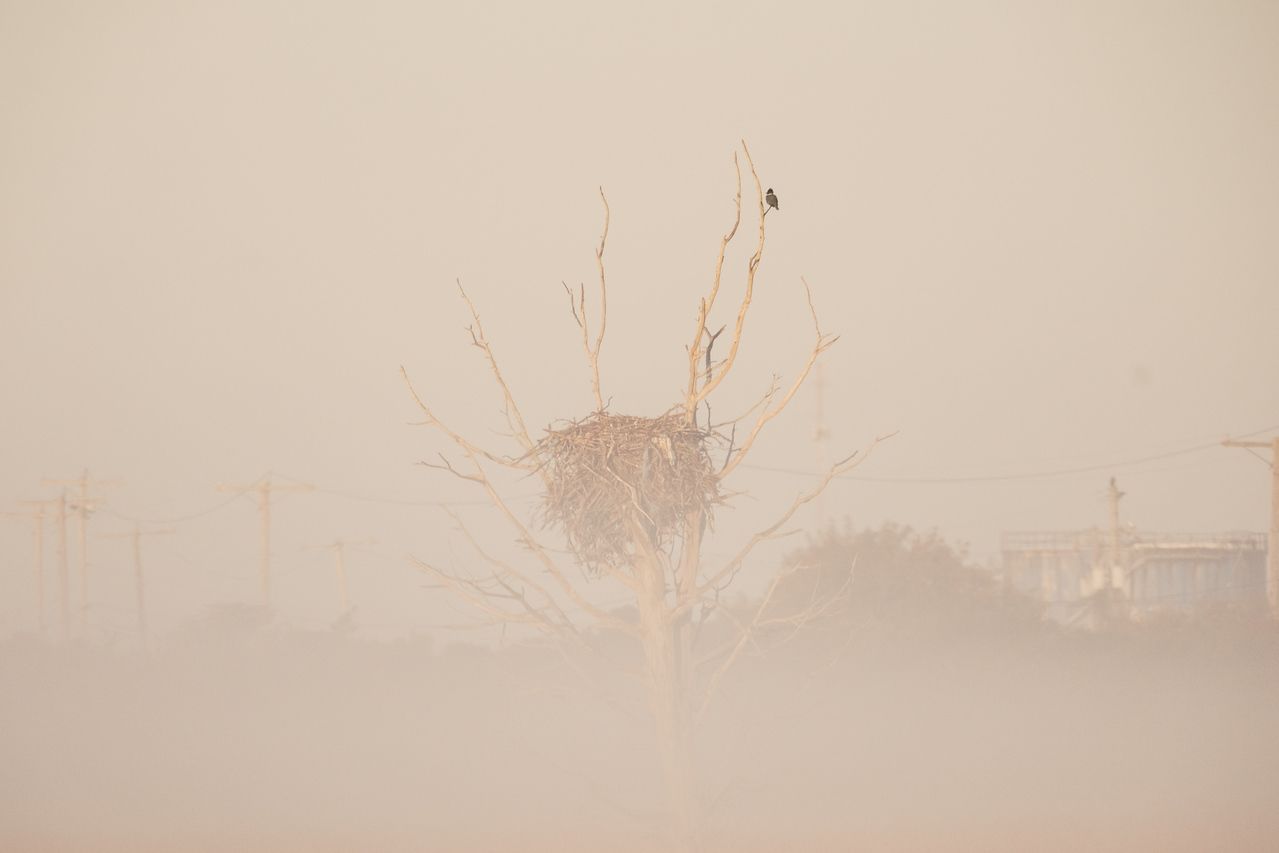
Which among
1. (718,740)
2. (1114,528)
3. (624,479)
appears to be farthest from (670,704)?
(1114,528)

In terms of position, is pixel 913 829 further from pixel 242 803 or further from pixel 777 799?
pixel 242 803

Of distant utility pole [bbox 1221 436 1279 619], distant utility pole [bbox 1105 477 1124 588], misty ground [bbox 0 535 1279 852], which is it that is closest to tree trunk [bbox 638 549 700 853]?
misty ground [bbox 0 535 1279 852]

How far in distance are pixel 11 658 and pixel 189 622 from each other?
226 inches

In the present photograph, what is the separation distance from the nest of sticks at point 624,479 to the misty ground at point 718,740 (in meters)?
8.50

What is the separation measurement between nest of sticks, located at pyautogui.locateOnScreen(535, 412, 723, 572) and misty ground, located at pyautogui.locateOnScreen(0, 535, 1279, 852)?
8.50 m

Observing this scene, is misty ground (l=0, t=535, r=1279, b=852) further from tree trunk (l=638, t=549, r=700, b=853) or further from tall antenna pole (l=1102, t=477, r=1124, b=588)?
tall antenna pole (l=1102, t=477, r=1124, b=588)

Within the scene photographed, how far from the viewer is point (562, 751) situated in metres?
36.1

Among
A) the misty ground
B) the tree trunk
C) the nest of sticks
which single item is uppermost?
the nest of sticks

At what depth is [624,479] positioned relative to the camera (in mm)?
10805

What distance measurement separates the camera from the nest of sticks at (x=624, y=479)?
10.8 metres

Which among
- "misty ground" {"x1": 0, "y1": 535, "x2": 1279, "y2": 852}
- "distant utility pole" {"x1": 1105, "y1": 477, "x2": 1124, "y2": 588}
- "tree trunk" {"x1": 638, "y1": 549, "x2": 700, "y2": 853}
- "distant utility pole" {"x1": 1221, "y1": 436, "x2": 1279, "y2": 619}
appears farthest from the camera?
A: "distant utility pole" {"x1": 1105, "y1": 477, "x2": 1124, "y2": 588}

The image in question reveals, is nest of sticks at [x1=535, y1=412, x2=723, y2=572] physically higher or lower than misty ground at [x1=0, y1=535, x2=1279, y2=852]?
higher

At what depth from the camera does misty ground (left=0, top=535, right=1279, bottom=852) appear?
1010 inches

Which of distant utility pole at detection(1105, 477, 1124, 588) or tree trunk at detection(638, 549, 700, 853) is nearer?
tree trunk at detection(638, 549, 700, 853)
